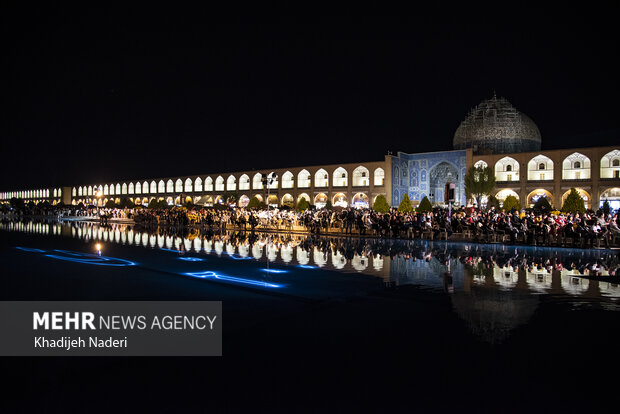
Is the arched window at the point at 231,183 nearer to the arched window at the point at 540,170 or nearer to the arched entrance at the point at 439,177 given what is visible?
the arched entrance at the point at 439,177

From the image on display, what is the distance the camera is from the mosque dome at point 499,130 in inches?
1607

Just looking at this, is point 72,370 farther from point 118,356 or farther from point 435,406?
point 435,406

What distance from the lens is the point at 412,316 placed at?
17.4 feet

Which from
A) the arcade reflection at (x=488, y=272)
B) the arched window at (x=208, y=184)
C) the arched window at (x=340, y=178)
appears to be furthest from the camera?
the arched window at (x=208, y=184)

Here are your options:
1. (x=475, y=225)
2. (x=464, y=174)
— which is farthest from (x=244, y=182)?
(x=475, y=225)

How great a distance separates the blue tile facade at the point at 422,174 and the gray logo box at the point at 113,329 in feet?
123

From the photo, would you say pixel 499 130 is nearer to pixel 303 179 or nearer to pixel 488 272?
pixel 303 179

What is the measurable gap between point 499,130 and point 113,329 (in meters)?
42.2

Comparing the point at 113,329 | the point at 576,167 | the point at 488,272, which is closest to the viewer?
the point at 113,329

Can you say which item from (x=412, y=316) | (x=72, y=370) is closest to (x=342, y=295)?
(x=412, y=316)

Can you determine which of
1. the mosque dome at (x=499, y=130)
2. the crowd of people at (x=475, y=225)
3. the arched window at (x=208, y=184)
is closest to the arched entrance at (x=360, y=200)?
the mosque dome at (x=499, y=130)

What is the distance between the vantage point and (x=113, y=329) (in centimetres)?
Result: 449

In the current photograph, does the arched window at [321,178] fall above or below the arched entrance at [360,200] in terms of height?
above

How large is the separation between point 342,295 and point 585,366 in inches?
129
